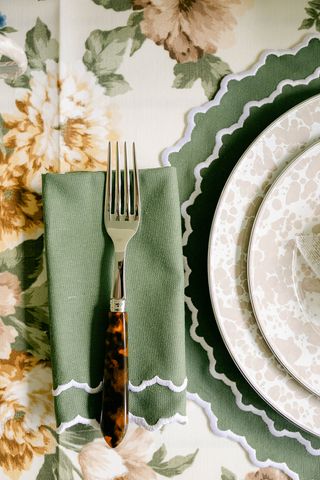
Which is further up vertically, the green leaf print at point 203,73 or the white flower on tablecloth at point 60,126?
the green leaf print at point 203,73

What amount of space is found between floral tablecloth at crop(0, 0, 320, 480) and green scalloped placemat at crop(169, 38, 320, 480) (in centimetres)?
2

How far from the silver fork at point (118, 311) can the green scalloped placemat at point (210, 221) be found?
0.07m

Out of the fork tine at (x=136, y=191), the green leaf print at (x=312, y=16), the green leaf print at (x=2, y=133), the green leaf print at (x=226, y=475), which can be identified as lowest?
the green leaf print at (x=226, y=475)

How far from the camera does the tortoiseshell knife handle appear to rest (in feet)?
1.91

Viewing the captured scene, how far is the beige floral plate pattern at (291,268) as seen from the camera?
0.63 m

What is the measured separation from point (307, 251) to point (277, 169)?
96 millimetres

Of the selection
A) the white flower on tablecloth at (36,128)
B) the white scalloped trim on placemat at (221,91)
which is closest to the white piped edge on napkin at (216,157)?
the white scalloped trim on placemat at (221,91)

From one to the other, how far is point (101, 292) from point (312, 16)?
40 cm

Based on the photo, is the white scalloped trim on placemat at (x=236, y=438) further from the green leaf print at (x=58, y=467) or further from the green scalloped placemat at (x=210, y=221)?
the green leaf print at (x=58, y=467)

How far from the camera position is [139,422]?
607 millimetres

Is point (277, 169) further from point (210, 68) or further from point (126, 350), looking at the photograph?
point (126, 350)

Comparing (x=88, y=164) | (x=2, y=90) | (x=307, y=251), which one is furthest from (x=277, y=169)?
(x=2, y=90)

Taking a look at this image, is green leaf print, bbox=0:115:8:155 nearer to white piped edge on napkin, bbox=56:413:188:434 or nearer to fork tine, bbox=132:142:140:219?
fork tine, bbox=132:142:140:219

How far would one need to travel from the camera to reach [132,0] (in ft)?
2.19
